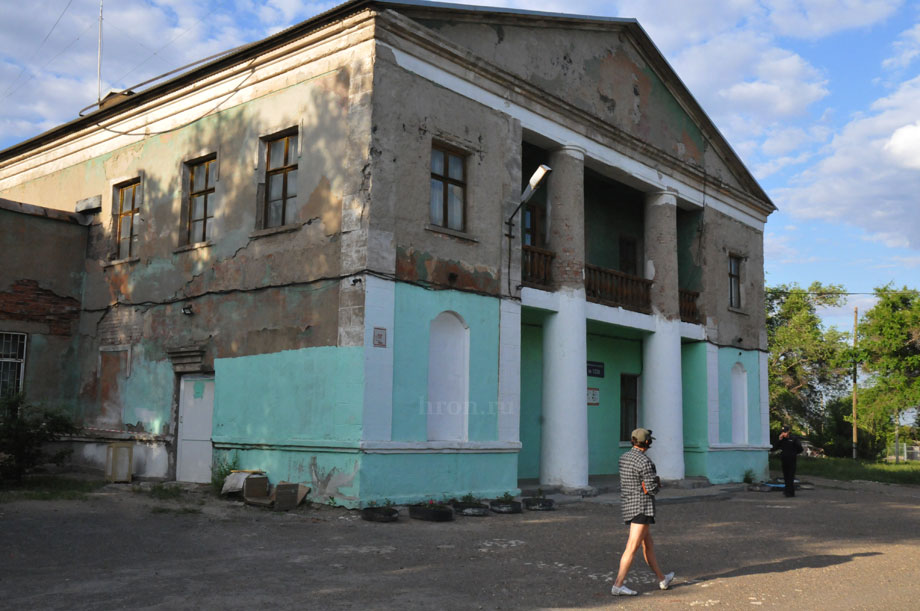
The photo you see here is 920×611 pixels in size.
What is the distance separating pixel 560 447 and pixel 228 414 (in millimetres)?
6182

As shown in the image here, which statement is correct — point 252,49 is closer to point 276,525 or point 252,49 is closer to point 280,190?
point 280,190

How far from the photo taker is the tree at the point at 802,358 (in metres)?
46.8

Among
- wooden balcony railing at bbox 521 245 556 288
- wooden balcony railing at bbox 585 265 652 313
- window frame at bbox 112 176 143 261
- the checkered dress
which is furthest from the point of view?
wooden balcony railing at bbox 585 265 652 313

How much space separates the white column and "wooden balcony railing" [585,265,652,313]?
138cm

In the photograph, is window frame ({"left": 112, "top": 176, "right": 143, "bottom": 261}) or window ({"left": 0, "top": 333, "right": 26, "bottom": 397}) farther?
window frame ({"left": 112, "top": 176, "right": 143, "bottom": 261})

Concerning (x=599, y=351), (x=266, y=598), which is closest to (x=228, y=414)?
(x=266, y=598)

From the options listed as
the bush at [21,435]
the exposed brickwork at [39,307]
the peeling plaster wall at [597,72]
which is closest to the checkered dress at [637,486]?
the peeling plaster wall at [597,72]

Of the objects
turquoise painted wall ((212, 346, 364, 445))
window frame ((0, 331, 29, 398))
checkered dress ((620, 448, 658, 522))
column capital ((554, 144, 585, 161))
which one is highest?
column capital ((554, 144, 585, 161))

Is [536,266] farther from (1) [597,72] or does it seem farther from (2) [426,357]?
(1) [597,72]

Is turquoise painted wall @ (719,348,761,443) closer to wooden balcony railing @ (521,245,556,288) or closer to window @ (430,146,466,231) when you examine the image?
wooden balcony railing @ (521,245,556,288)

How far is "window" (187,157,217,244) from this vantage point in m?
15.5

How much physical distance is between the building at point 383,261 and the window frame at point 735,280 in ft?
5.71

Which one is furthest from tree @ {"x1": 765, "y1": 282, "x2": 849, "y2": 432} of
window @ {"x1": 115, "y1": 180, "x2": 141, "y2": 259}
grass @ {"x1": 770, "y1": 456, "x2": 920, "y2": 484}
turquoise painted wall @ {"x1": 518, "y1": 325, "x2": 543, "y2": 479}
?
window @ {"x1": 115, "y1": 180, "x2": 141, "y2": 259}

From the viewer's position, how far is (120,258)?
1730cm
